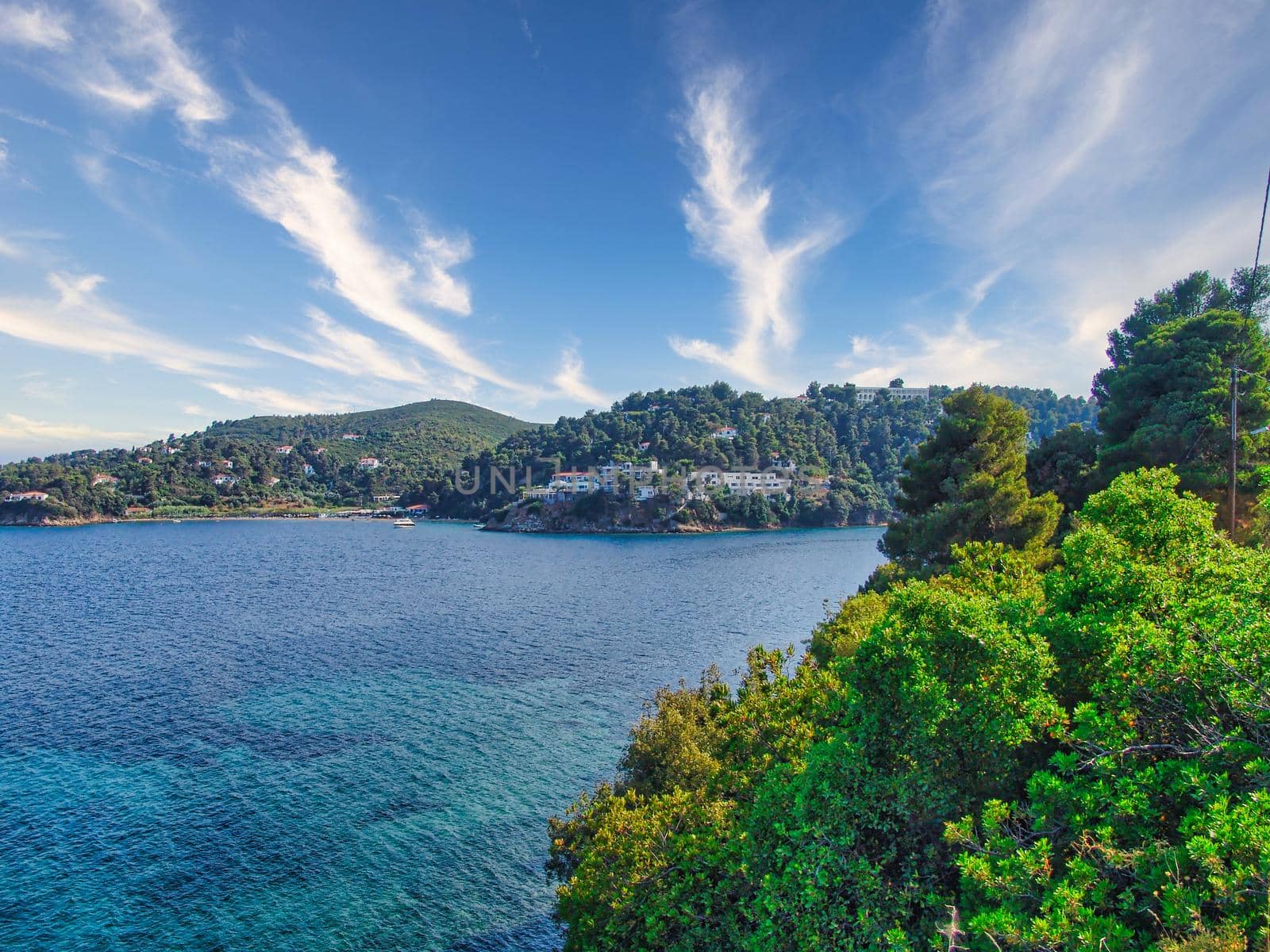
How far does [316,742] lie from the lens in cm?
3033

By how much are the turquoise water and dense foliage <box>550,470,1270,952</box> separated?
33.2ft

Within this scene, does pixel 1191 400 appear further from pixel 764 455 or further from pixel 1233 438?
pixel 764 455

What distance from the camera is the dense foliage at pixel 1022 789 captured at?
279 inches

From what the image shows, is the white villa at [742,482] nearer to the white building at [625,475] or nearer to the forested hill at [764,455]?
the forested hill at [764,455]

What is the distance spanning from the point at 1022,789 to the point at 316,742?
30985mm

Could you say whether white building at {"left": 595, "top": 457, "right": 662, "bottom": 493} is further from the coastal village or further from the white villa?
the white villa

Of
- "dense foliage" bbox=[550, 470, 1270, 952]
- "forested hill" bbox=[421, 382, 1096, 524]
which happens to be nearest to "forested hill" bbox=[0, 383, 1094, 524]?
"forested hill" bbox=[421, 382, 1096, 524]

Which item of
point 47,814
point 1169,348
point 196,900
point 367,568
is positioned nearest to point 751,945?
point 196,900

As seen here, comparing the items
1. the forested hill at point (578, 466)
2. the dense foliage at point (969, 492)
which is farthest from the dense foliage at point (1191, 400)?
the forested hill at point (578, 466)

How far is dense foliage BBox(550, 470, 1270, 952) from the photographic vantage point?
7.09 m

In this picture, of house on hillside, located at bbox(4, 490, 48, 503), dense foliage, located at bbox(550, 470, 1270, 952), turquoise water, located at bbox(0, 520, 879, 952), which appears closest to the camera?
dense foliage, located at bbox(550, 470, 1270, 952)

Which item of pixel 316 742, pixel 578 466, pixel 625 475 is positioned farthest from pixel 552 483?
pixel 316 742

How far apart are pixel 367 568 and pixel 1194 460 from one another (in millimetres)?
86473

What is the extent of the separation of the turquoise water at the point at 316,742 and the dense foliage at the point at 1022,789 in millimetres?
10126
